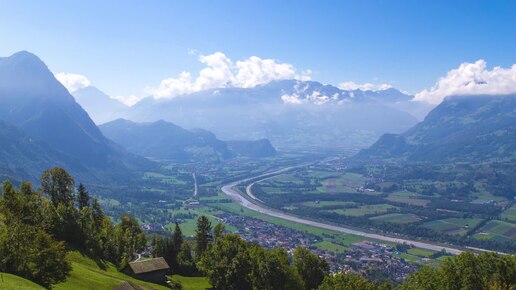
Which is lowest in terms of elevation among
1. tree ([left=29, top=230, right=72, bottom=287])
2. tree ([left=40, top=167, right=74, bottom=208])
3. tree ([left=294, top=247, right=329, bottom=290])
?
tree ([left=294, top=247, right=329, bottom=290])

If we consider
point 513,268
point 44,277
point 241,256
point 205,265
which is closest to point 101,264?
point 205,265

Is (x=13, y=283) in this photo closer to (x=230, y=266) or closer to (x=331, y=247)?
(x=230, y=266)

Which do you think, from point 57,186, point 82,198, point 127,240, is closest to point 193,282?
point 127,240

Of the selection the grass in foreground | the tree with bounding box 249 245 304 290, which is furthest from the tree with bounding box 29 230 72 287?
the grass in foreground

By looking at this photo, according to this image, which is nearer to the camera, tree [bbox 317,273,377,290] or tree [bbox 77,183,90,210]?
tree [bbox 317,273,377,290]

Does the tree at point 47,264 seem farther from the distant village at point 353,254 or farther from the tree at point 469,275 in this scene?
the distant village at point 353,254

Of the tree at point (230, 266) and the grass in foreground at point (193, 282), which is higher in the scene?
the tree at point (230, 266)

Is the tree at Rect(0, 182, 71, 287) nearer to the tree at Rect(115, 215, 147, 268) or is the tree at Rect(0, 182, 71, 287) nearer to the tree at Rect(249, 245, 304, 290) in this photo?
the tree at Rect(249, 245, 304, 290)

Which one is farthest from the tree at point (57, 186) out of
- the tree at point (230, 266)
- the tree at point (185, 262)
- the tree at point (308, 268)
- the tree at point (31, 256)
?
the tree at point (308, 268)
